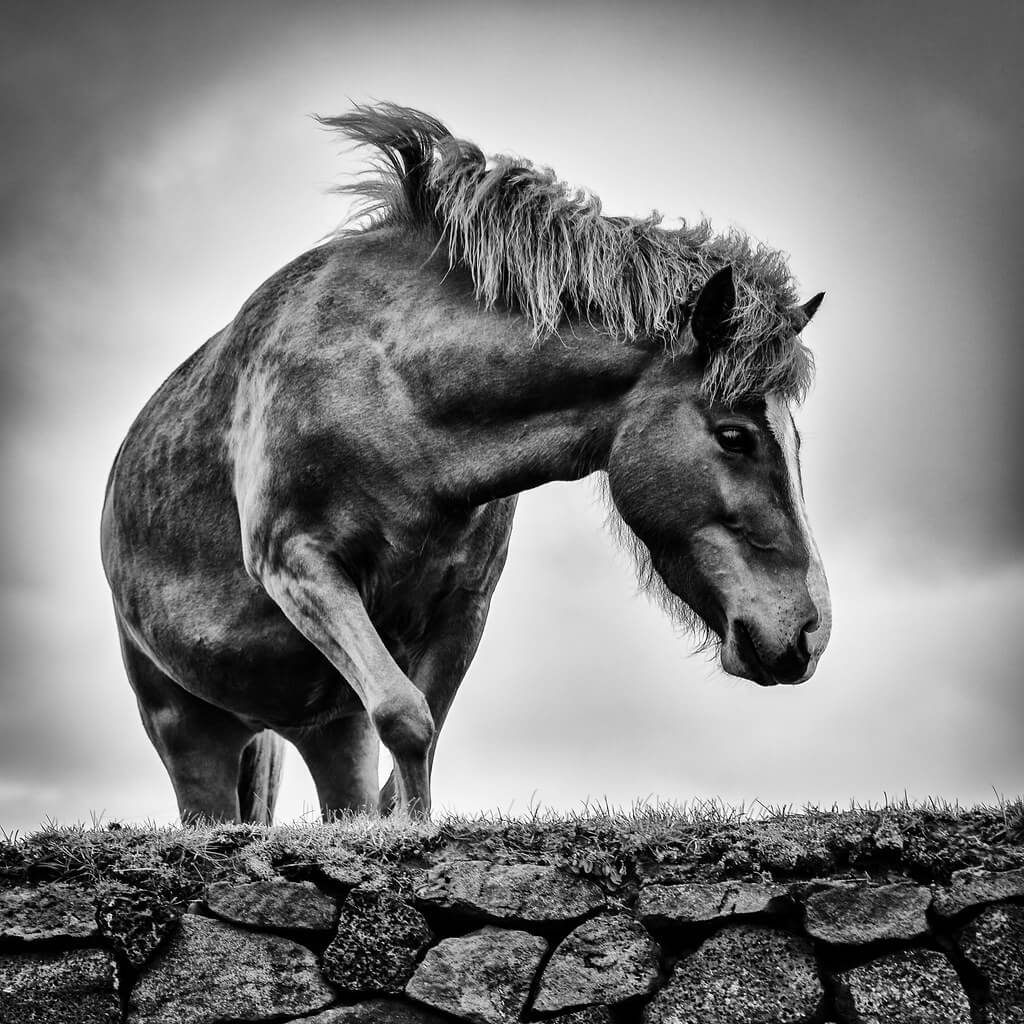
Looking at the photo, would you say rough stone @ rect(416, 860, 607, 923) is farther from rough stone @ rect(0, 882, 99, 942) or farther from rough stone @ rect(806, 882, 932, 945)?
rough stone @ rect(0, 882, 99, 942)

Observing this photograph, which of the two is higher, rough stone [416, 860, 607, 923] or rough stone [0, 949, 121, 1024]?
rough stone [416, 860, 607, 923]

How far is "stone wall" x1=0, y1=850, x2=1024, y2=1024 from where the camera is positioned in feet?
13.6

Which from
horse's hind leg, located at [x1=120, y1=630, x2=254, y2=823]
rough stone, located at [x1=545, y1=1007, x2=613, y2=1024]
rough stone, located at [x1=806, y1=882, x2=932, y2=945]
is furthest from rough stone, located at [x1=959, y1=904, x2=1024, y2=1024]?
horse's hind leg, located at [x1=120, y1=630, x2=254, y2=823]

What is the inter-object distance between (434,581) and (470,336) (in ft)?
3.61

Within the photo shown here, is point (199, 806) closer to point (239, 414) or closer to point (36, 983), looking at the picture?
point (239, 414)

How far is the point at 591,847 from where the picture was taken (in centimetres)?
449

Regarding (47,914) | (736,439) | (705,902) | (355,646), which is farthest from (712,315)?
(47,914)

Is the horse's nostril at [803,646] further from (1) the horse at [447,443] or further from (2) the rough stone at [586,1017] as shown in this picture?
(2) the rough stone at [586,1017]

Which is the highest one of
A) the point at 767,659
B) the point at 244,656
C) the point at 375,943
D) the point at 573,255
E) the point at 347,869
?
the point at 573,255

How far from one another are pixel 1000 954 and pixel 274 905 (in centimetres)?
223

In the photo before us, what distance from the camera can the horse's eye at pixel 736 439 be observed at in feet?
18.5

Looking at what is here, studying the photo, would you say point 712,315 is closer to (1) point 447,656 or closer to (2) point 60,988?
(1) point 447,656

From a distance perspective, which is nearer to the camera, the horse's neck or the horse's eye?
the horse's eye

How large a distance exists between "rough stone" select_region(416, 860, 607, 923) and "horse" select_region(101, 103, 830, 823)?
921 millimetres
